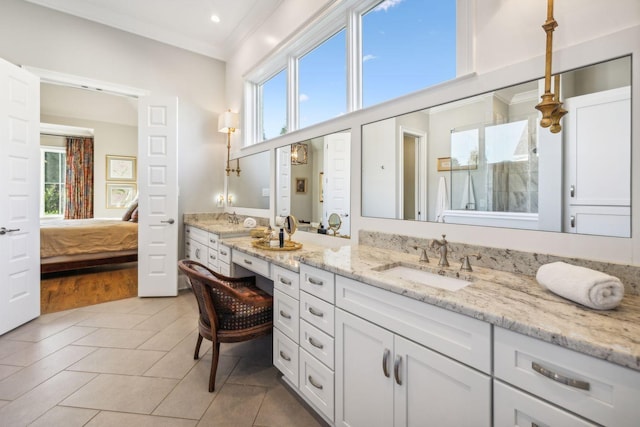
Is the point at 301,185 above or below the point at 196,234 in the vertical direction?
above

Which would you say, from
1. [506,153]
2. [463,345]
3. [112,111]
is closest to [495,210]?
[506,153]

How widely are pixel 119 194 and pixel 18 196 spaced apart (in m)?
5.02

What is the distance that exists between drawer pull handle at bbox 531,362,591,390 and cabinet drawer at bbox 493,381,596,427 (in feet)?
0.25

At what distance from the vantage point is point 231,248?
250 cm

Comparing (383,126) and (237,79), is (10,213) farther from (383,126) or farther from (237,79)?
(383,126)

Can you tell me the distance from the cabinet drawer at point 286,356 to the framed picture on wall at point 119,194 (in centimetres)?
709

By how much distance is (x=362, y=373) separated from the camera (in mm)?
1300

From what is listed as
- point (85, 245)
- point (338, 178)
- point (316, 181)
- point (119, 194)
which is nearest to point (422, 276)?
point (338, 178)

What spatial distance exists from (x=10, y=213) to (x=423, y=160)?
355 centimetres

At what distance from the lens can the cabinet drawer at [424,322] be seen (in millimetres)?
909

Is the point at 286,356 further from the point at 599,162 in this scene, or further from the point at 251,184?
the point at 251,184

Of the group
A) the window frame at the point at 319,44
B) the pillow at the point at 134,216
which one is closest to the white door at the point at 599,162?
the window frame at the point at 319,44

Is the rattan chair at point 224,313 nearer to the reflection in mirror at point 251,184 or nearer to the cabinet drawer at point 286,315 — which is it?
the cabinet drawer at point 286,315

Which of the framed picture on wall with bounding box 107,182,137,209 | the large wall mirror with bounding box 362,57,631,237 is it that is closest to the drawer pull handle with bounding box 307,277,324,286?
the large wall mirror with bounding box 362,57,631,237
